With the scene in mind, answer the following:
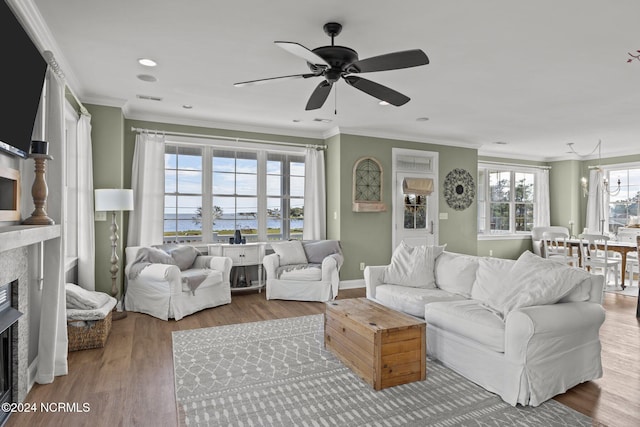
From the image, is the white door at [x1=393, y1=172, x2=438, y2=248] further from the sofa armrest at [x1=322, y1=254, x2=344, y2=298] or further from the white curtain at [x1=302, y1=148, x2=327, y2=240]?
the sofa armrest at [x1=322, y1=254, x2=344, y2=298]

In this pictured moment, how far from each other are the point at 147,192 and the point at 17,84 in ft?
10.0

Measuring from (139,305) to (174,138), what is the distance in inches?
91.0

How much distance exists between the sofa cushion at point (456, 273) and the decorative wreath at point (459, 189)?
3297mm

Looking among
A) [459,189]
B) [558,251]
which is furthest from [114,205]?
[558,251]

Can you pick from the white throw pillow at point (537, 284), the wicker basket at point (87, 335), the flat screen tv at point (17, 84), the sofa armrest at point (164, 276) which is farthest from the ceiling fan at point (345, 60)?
the wicker basket at point (87, 335)

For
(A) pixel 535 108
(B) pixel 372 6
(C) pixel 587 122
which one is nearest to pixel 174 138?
(B) pixel 372 6

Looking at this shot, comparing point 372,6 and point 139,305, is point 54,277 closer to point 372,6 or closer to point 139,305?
point 139,305

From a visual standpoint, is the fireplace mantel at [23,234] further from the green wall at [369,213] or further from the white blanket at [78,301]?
the green wall at [369,213]

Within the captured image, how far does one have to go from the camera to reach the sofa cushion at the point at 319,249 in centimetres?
543

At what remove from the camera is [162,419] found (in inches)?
87.1

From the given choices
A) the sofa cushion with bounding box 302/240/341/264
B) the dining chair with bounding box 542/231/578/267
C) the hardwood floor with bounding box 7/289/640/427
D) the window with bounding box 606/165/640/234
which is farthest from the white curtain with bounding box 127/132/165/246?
the window with bounding box 606/165/640/234

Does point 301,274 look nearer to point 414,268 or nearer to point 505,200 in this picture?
point 414,268

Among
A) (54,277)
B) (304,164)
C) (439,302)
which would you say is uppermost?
(304,164)

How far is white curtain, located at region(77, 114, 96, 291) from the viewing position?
4.06 metres
